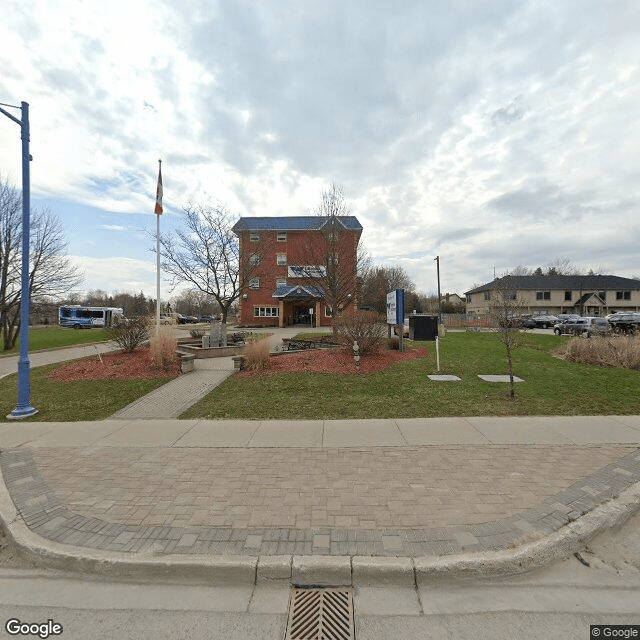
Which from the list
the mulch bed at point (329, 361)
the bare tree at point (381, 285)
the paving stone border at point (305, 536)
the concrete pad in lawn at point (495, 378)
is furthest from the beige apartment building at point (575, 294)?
the paving stone border at point (305, 536)

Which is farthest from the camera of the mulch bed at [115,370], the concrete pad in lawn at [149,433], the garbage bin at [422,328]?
the garbage bin at [422,328]

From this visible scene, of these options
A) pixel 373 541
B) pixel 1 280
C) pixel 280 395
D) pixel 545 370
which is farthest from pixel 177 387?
pixel 1 280

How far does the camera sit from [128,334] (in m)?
13.3

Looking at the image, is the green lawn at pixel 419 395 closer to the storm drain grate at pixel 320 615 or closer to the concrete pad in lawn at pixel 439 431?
the concrete pad in lawn at pixel 439 431

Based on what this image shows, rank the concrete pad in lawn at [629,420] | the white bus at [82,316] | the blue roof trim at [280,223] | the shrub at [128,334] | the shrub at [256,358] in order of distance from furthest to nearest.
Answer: the white bus at [82,316]
the blue roof trim at [280,223]
the shrub at [128,334]
the shrub at [256,358]
the concrete pad in lawn at [629,420]

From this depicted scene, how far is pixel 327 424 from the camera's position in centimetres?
566

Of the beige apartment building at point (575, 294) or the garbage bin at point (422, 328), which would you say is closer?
the garbage bin at point (422, 328)

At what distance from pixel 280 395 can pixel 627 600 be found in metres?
6.18

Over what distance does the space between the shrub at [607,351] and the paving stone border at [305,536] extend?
1027cm

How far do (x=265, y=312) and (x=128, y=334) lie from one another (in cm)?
2635

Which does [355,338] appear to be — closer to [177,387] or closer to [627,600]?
[177,387]

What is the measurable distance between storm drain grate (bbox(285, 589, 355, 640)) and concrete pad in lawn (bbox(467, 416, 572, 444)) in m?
3.52

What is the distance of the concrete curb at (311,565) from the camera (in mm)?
2463

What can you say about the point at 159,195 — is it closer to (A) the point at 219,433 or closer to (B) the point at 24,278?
(B) the point at 24,278
